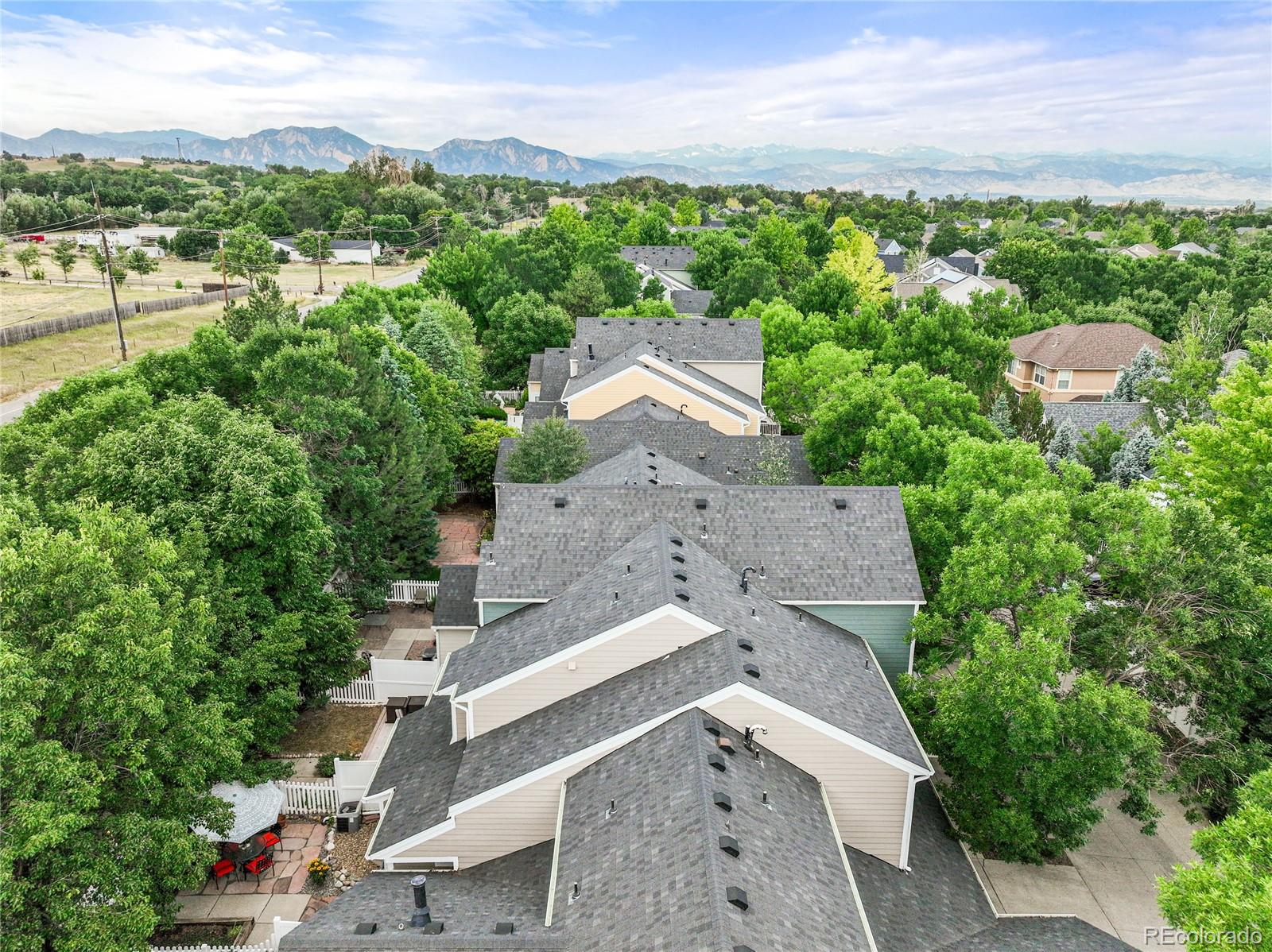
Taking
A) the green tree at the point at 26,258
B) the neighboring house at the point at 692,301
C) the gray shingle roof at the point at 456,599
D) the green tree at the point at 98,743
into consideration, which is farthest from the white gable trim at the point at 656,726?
the green tree at the point at 26,258

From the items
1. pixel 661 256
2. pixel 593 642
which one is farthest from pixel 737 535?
pixel 661 256

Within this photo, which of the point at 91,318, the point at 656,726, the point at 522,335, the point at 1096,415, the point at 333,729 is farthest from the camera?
the point at 91,318

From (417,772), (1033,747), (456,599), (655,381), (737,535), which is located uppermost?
(655,381)

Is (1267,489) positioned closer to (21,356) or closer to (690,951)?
(690,951)

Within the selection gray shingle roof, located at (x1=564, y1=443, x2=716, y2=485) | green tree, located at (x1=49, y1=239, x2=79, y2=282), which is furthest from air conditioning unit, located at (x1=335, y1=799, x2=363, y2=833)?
green tree, located at (x1=49, y1=239, x2=79, y2=282)

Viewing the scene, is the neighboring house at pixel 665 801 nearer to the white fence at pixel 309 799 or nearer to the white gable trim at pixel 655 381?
the white fence at pixel 309 799

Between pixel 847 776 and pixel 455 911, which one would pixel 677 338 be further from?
pixel 455 911

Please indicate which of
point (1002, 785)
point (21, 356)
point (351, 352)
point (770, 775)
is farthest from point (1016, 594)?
point (21, 356)

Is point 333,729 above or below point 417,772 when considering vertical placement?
below

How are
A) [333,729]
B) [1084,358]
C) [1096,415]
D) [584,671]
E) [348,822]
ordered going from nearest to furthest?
1. [584,671]
2. [348,822]
3. [333,729]
4. [1096,415]
5. [1084,358]
